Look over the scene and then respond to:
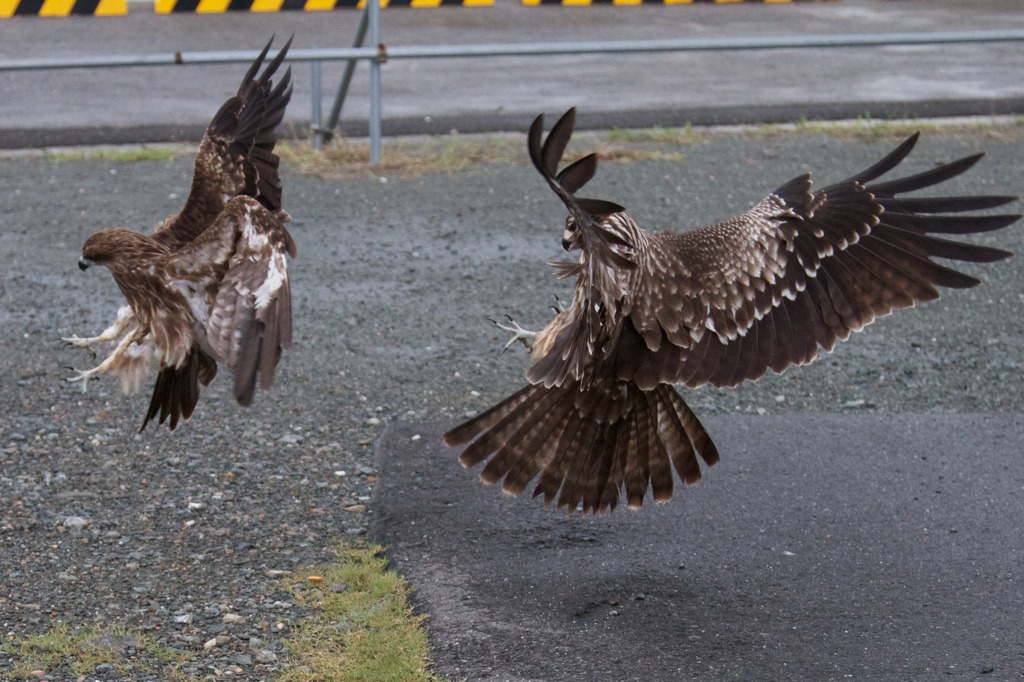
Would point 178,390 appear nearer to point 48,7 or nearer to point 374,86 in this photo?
point 374,86

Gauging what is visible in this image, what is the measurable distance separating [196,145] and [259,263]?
6026 millimetres

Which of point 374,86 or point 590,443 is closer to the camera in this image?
point 590,443

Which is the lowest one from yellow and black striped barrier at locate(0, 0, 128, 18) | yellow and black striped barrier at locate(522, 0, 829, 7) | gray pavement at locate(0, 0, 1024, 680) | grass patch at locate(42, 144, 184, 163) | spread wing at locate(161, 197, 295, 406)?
gray pavement at locate(0, 0, 1024, 680)

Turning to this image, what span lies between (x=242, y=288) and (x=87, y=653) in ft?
3.99

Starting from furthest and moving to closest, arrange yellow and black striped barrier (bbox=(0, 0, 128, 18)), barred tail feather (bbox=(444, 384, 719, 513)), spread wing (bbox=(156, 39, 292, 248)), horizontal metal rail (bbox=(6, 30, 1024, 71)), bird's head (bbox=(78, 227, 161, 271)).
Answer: yellow and black striped barrier (bbox=(0, 0, 128, 18)) → horizontal metal rail (bbox=(6, 30, 1024, 71)) → spread wing (bbox=(156, 39, 292, 248)) → bird's head (bbox=(78, 227, 161, 271)) → barred tail feather (bbox=(444, 384, 719, 513))

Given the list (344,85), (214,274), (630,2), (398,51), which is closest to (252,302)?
(214,274)

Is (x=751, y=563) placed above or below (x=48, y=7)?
below

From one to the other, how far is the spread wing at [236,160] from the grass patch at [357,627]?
136cm

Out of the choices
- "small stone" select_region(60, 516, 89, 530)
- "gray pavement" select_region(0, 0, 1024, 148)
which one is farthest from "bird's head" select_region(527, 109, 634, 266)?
"gray pavement" select_region(0, 0, 1024, 148)

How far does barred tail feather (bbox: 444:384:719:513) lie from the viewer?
4312 millimetres

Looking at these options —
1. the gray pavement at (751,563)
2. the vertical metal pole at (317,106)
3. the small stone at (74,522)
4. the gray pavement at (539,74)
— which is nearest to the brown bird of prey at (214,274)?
the small stone at (74,522)

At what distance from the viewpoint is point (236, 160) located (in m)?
5.01

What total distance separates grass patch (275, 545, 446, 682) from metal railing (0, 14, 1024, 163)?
4810mm

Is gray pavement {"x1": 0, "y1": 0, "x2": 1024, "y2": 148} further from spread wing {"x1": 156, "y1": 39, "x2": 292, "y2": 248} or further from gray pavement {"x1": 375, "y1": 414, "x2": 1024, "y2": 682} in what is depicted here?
gray pavement {"x1": 375, "y1": 414, "x2": 1024, "y2": 682}
